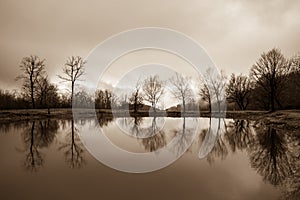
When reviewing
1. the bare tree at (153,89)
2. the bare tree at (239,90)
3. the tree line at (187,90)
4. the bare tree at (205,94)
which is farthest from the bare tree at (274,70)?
the bare tree at (153,89)

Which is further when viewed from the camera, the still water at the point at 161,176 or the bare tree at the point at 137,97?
the bare tree at the point at 137,97

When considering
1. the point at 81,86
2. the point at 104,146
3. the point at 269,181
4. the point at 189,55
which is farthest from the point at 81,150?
the point at 81,86

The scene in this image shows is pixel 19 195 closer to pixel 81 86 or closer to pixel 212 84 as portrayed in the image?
pixel 81 86

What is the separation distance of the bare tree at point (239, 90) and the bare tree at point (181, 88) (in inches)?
374

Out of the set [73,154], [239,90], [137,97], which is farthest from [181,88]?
[73,154]

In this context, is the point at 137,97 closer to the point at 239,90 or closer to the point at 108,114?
the point at 108,114

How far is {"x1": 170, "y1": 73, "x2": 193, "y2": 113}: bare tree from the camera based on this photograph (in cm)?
6334

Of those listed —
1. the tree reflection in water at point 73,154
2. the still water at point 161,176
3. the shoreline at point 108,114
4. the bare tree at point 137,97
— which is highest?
the bare tree at point 137,97

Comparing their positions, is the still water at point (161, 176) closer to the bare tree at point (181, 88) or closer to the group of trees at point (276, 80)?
the group of trees at point (276, 80)

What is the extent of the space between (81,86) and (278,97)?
39523 mm

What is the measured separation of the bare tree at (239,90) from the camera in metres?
61.1

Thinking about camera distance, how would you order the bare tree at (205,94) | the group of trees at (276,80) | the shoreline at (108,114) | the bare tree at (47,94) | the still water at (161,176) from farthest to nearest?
1. the bare tree at (205,94)
2. the bare tree at (47,94)
3. the group of trees at (276,80)
4. the shoreline at (108,114)
5. the still water at (161,176)

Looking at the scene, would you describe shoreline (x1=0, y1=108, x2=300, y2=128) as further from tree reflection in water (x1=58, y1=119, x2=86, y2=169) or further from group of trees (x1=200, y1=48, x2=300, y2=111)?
tree reflection in water (x1=58, y1=119, x2=86, y2=169)

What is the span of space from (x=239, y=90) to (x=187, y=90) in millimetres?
12174
